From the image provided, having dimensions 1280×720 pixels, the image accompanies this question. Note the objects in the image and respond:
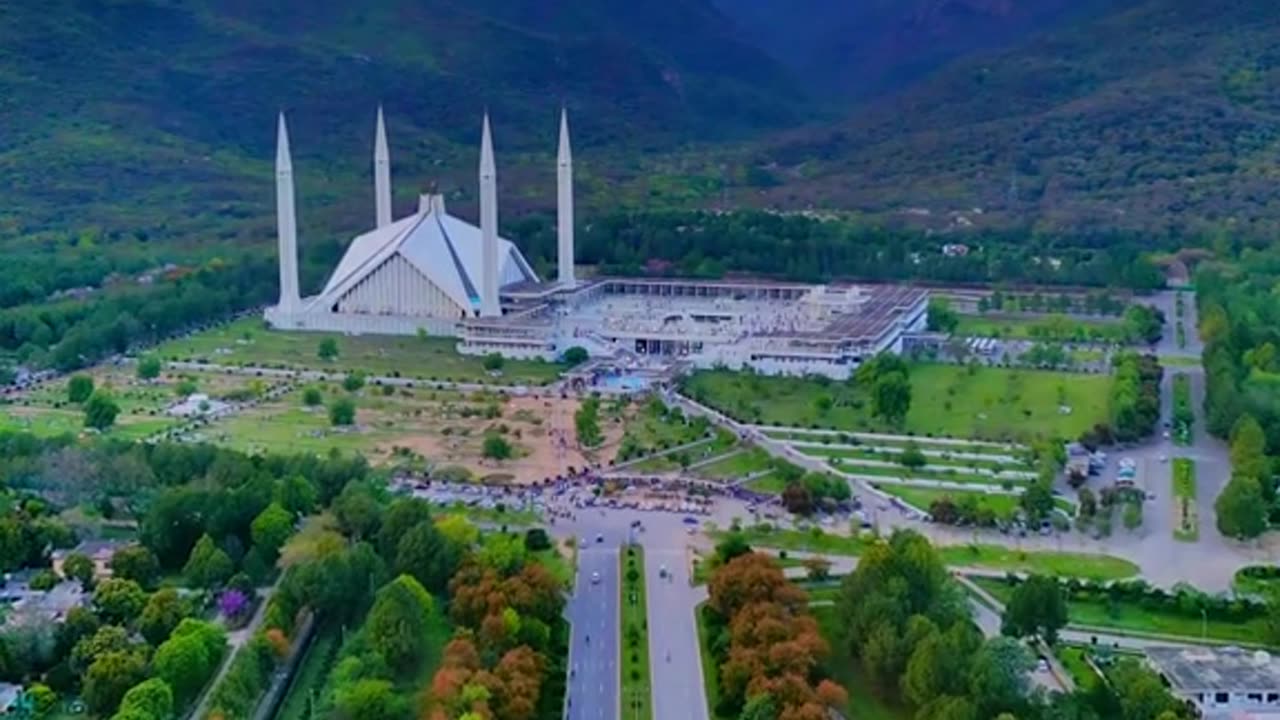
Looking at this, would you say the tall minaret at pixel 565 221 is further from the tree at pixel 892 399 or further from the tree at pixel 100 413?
the tree at pixel 100 413

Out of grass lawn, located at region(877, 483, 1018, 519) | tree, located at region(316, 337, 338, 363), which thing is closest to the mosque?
tree, located at region(316, 337, 338, 363)

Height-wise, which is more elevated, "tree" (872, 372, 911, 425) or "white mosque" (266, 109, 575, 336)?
"white mosque" (266, 109, 575, 336)

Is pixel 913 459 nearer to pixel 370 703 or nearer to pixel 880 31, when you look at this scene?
pixel 370 703

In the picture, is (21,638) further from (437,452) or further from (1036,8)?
(1036,8)

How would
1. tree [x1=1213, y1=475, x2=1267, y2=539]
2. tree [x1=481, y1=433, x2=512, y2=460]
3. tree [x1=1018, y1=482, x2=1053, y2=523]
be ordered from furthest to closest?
tree [x1=481, y1=433, x2=512, y2=460], tree [x1=1018, y1=482, x2=1053, y2=523], tree [x1=1213, y1=475, x2=1267, y2=539]

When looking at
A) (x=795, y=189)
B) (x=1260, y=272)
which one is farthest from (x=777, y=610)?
(x=795, y=189)

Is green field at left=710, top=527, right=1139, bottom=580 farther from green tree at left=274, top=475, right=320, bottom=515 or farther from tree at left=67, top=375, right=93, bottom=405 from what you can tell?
tree at left=67, top=375, right=93, bottom=405
